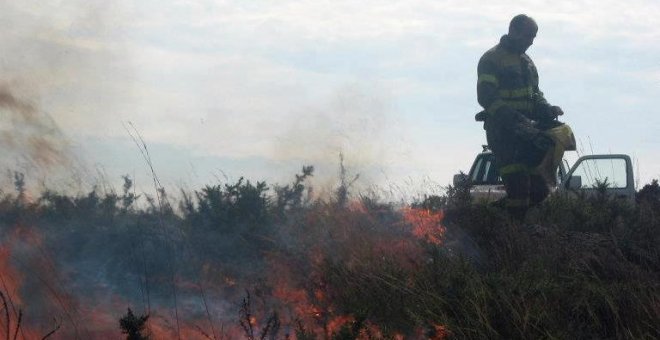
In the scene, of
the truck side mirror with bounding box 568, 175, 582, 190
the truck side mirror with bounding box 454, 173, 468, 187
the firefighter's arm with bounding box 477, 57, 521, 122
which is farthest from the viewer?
the truck side mirror with bounding box 568, 175, 582, 190

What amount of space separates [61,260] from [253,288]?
1360 mm

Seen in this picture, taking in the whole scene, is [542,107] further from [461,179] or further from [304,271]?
[304,271]

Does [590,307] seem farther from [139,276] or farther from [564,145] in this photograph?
[564,145]

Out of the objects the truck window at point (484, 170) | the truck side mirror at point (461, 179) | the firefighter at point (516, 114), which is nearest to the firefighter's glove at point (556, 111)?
the firefighter at point (516, 114)

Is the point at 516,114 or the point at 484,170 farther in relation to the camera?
the point at 484,170

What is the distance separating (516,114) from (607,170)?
3957 millimetres

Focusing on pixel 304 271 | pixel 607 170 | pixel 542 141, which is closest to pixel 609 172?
pixel 607 170

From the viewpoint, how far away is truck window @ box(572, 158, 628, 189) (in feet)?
41.6

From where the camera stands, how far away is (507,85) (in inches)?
388

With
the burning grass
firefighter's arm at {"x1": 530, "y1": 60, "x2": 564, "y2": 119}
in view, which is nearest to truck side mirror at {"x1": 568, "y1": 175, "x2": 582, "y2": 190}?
firefighter's arm at {"x1": 530, "y1": 60, "x2": 564, "y2": 119}

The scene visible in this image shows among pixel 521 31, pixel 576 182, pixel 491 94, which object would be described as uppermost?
pixel 521 31

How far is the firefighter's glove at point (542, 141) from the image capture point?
31.9 feet

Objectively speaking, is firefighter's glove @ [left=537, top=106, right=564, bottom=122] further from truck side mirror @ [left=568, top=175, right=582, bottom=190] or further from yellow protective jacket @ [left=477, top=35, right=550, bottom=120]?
truck side mirror @ [left=568, top=175, right=582, bottom=190]

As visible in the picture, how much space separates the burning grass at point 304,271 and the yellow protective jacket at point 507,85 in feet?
3.98
